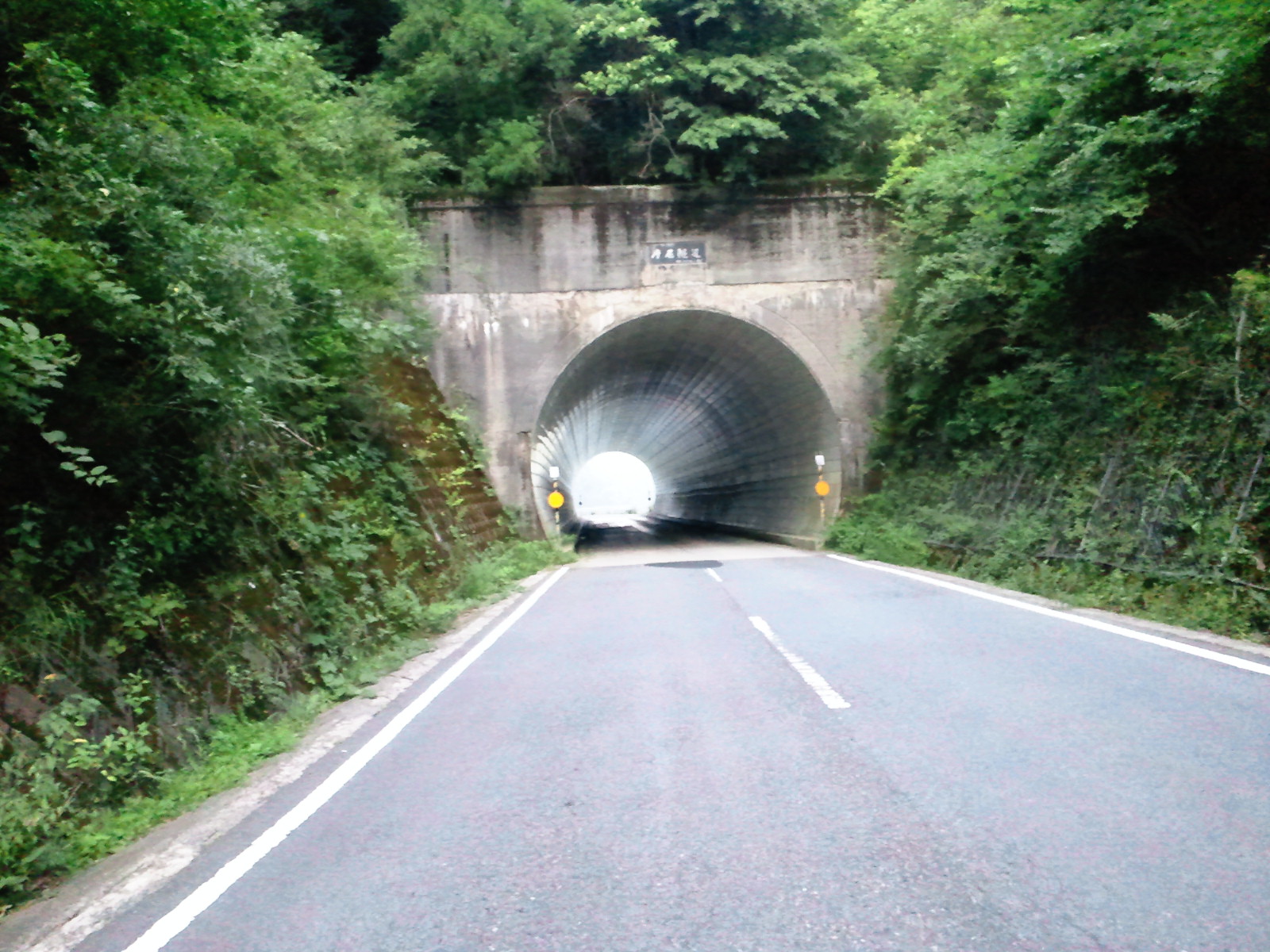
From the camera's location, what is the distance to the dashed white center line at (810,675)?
6238mm

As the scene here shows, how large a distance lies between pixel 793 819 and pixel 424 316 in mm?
14049

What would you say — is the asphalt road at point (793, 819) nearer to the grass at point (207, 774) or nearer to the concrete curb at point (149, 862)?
the concrete curb at point (149, 862)

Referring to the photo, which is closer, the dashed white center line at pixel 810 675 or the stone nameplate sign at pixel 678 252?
the dashed white center line at pixel 810 675

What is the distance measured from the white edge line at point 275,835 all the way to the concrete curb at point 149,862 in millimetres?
230

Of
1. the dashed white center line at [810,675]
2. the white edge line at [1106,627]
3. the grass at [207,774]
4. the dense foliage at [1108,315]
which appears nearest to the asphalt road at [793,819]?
the dashed white center line at [810,675]

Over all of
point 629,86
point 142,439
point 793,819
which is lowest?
point 793,819

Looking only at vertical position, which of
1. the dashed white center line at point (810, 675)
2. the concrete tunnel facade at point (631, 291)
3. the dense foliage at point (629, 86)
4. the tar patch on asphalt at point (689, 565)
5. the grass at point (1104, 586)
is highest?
the dense foliage at point (629, 86)

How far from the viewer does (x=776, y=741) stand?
5371mm

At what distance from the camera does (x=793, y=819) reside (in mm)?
4145

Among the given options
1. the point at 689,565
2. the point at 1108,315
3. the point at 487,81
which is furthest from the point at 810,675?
the point at 487,81

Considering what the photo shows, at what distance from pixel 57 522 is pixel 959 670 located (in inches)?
254

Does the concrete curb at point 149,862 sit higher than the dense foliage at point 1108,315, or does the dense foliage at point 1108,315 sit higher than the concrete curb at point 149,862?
the dense foliage at point 1108,315

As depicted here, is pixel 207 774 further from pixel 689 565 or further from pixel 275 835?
pixel 689 565

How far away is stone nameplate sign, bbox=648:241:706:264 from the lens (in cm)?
2220
